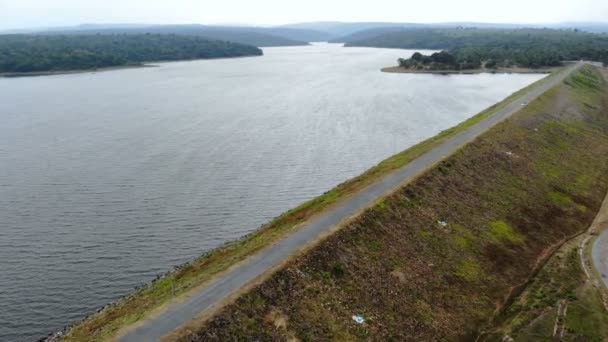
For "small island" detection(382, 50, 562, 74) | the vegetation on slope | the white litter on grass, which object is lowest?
the vegetation on slope

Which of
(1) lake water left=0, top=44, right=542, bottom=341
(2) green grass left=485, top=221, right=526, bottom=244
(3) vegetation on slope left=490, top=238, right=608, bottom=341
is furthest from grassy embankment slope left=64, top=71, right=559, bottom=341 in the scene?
(3) vegetation on slope left=490, top=238, right=608, bottom=341

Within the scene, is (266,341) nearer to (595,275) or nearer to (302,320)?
(302,320)

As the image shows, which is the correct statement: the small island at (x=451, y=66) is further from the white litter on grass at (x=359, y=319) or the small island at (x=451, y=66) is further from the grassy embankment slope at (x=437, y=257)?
the white litter on grass at (x=359, y=319)

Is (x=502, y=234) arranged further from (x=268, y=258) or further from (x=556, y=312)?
(x=268, y=258)

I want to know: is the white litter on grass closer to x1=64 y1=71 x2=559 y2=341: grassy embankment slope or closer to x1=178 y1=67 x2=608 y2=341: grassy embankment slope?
x1=178 y1=67 x2=608 y2=341: grassy embankment slope

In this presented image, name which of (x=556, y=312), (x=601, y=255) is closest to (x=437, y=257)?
(x=556, y=312)

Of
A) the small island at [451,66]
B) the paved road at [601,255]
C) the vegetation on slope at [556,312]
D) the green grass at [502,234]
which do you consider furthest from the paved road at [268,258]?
the small island at [451,66]
